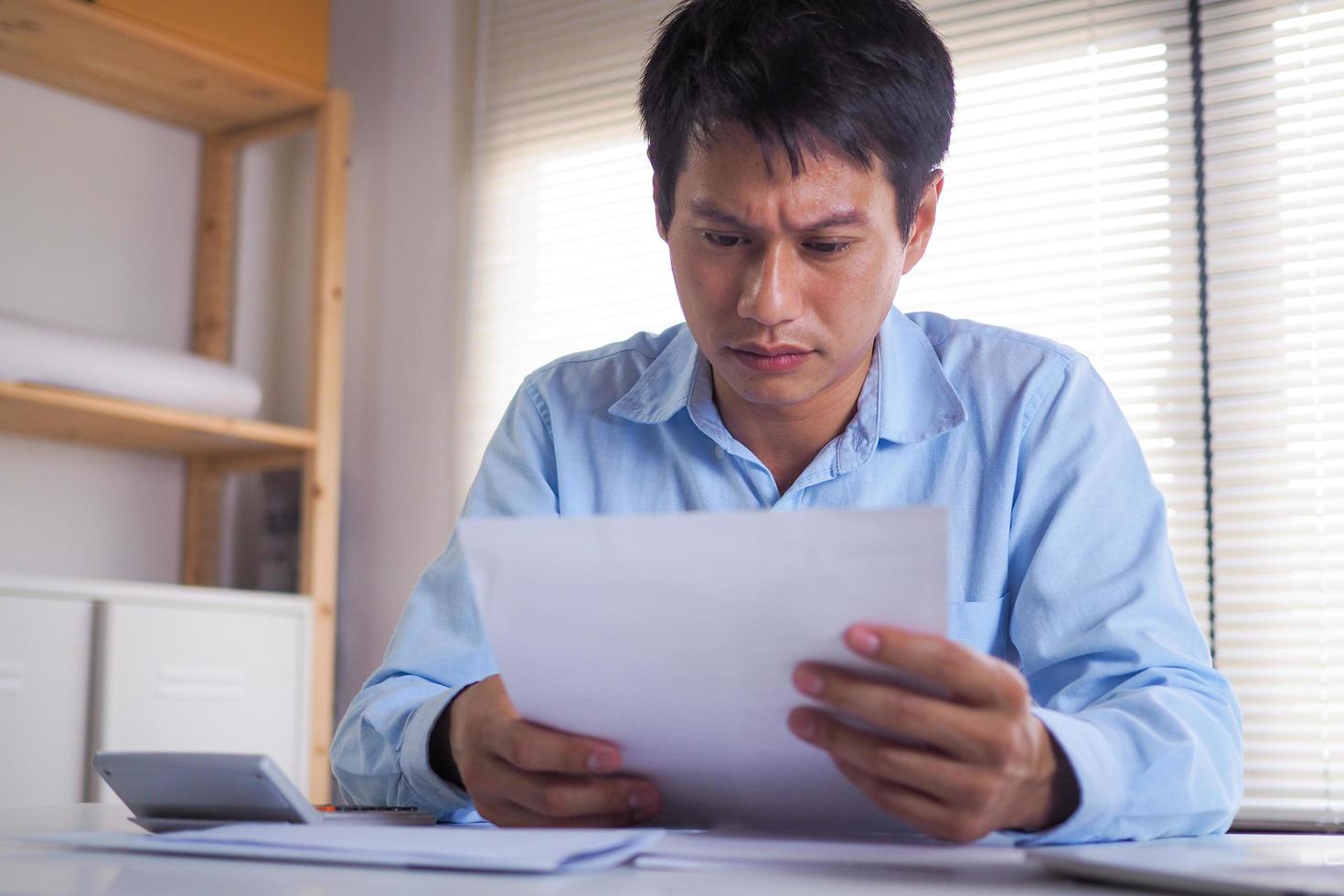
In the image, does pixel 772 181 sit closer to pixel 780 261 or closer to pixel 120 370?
pixel 780 261

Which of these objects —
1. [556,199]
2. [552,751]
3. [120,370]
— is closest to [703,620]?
[552,751]

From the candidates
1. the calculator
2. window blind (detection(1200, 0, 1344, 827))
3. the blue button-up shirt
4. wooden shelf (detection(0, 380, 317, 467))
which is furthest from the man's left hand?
wooden shelf (detection(0, 380, 317, 467))

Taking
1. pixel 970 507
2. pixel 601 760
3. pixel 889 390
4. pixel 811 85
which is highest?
Result: pixel 811 85

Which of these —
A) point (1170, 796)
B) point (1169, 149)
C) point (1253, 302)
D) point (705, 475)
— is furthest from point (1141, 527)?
point (1169, 149)

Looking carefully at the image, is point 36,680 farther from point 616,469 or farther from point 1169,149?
point 1169,149

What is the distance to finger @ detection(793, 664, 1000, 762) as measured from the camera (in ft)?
2.15

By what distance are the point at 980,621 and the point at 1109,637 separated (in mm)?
179

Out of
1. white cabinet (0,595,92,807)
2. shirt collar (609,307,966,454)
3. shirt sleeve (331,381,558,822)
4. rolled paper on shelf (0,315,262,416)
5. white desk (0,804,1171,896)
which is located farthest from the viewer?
rolled paper on shelf (0,315,262,416)

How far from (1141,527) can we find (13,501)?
2081mm

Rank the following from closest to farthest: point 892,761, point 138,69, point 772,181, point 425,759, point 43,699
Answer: point 892,761 < point 425,759 < point 772,181 < point 43,699 < point 138,69

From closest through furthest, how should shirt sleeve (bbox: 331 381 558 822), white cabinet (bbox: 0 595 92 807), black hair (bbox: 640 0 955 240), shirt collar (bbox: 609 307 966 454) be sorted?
shirt sleeve (bbox: 331 381 558 822)
black hair (bbox: 640 0 955 240)
shirt collar (bbox: 609 307 966 454)
white cabinet (bbox: 0 595 92 807)

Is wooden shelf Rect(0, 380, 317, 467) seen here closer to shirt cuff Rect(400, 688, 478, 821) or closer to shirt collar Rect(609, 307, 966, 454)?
shirt collar Rect(609, 307, 966, 454)

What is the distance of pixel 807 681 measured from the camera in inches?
26.1

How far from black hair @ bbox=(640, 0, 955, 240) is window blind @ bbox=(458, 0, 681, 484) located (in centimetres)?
142
